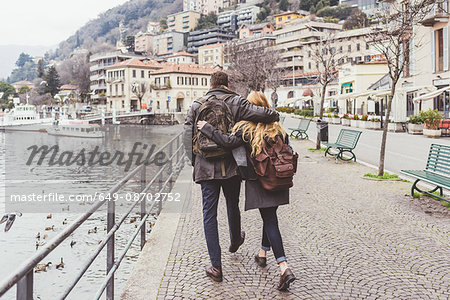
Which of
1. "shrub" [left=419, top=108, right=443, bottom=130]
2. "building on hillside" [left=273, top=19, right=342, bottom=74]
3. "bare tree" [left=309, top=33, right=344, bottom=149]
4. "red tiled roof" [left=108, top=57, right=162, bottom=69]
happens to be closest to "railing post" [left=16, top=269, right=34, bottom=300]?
"bare tree" [left=309, top=33, right=344, bottom=149]

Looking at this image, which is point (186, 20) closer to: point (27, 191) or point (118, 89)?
point (118, 89)

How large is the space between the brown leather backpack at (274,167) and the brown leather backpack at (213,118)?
1.29 ft

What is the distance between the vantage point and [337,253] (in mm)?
5055

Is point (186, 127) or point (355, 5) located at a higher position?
point (355, 5)

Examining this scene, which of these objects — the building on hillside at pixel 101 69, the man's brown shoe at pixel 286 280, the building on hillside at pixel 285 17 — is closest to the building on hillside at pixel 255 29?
the building on hillside at pixel 285 17

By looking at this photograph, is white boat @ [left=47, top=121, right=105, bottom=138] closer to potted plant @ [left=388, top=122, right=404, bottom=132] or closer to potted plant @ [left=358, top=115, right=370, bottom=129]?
potted plant @ [left=358, top=115, right=370, bottom=129]

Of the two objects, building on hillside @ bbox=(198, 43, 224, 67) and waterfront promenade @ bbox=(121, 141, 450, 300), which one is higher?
building on hillside @ bbox=(198, 43, 224, 67)

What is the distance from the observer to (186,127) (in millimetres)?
4477

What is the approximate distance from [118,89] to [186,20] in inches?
3570

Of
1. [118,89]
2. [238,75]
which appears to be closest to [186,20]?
[118,89]

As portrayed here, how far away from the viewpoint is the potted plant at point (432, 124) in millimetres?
21953

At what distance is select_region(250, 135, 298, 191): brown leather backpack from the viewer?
4.03m

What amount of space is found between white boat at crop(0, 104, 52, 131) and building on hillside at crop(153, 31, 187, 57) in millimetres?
85716

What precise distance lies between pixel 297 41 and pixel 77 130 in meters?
57.8
